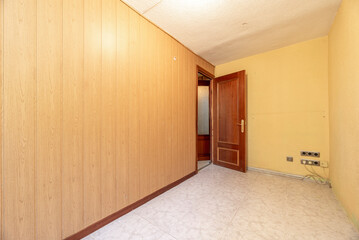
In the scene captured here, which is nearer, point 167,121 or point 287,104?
point 167,121

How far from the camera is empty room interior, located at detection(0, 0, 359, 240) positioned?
1182 mm

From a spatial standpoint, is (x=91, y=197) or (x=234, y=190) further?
(x=234, y=190)

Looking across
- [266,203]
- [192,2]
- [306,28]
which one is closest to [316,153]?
[266,203]

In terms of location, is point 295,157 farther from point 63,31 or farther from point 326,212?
point 63,31

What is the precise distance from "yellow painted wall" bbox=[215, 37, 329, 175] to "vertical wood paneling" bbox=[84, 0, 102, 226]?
313 centimetres

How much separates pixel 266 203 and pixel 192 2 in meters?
2.76

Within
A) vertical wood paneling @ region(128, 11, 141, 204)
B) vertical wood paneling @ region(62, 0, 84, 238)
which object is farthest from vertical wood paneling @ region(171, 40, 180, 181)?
vertical wood paneling @ region(62, 0, 84, 238)

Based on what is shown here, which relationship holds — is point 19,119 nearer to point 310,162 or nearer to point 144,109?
point 144,109

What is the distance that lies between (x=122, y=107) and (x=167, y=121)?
83 cm

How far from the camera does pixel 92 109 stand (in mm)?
1526

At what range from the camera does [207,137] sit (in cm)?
436

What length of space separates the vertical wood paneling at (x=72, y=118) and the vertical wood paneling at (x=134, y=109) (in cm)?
55

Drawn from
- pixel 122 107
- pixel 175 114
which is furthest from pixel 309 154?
pixel 122 107

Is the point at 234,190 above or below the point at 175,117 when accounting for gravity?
below
